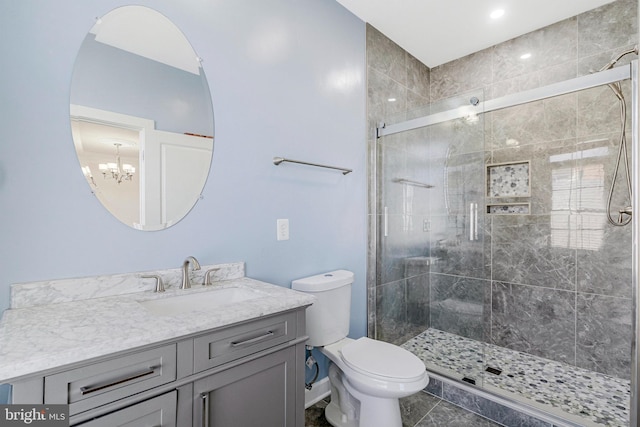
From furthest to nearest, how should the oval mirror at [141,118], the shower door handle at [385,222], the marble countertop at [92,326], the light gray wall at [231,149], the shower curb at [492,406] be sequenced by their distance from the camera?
the shower door handle at [385,222]
the shower curb at [492,406]
the oval mirror at [141,118]
the light gray wall at [231,149]
the marble countertop at [92,326]

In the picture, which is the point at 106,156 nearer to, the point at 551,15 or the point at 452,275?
the point at 452,275

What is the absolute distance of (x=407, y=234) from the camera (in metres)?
2.58

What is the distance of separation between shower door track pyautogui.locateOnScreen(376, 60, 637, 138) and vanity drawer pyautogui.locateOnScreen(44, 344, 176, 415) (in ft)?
6.95

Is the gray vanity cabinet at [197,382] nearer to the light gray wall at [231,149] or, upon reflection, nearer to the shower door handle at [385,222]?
the light gray wall at [231,149]

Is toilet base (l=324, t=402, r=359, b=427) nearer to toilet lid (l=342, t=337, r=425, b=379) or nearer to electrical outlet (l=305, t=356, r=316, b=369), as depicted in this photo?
electrical outlet (l=305, t=356, r=316, b=369)

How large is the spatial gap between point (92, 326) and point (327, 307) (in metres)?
1.21

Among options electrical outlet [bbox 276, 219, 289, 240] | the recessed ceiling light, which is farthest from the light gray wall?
the recessed ceiling light

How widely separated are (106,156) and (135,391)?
2.94 ft

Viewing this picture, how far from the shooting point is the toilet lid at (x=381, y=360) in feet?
4.91

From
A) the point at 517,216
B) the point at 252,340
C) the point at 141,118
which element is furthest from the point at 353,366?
the point at 517,216

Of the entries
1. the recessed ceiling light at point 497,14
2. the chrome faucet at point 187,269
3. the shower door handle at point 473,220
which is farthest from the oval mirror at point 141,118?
the recessed ceiling light at point 497,14

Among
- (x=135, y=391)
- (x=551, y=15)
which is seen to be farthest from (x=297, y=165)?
(x=551, y=15)

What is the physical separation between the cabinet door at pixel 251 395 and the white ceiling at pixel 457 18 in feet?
7.71

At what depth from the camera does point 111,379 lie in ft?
2.64
